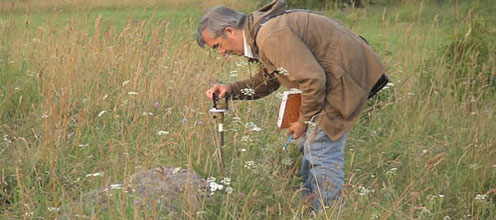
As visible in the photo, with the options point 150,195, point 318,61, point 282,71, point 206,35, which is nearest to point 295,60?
point 282,71

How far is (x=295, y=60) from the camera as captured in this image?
3.22 metres

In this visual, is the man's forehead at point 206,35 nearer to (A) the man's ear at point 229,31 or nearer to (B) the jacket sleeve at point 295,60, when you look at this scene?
(A) the man's ear at point 229,31

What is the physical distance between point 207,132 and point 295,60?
3.73 feet

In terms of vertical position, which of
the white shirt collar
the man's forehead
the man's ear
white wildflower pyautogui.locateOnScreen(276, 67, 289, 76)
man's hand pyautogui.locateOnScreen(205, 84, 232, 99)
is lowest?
man's hand pyautogui.locateOnScreen(205, 84, 232, 99)

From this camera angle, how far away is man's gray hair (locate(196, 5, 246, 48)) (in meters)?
3.35

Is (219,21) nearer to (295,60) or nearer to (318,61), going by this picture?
(295,60)

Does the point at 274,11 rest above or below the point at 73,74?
above

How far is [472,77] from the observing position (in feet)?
18.6

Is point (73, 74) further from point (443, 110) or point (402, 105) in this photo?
point (443, 110)

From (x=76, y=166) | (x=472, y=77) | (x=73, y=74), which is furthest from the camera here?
(x=472, y=77)

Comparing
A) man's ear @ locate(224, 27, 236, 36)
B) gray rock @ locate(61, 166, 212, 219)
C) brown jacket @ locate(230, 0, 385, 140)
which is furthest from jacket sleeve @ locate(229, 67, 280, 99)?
gray rock @ locate(61, 166, 212, 219)

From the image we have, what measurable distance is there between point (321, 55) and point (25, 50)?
343 cm

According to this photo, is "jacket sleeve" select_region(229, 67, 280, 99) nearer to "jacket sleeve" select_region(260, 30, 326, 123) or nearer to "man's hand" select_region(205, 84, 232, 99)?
"man's hand" select_region(205, 84, 232, 99)

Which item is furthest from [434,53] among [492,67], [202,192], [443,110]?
[202,192]
